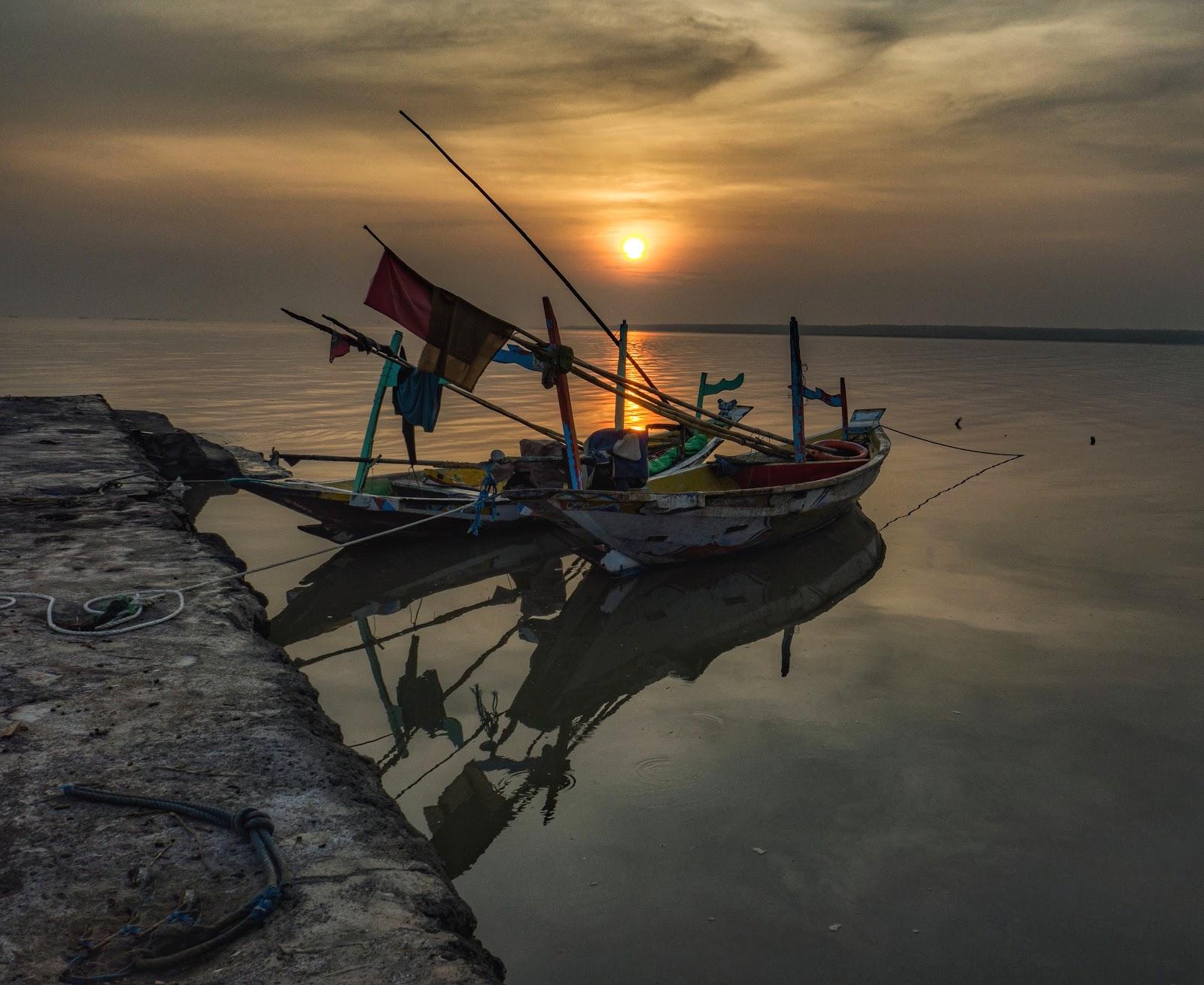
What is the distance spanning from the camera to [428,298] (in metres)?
9.03

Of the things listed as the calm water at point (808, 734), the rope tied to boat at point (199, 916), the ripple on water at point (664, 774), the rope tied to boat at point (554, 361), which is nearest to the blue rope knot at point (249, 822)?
the rope tied to boat at point (199, 916)

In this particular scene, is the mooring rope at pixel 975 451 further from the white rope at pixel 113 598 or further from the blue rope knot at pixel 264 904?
the blue rope knot at pixel 264 904

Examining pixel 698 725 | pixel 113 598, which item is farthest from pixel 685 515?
pixel 113 598

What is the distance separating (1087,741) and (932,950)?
3.01m

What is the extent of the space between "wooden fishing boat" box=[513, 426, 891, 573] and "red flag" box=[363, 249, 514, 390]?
157 centimetres

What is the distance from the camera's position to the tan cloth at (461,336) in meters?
9.12

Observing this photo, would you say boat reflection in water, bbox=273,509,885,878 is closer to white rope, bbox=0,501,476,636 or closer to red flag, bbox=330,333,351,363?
white rope, bbox=0,501,476,636

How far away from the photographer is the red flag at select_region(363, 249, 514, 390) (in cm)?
884

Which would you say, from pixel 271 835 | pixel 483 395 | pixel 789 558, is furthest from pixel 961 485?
pixel 483 395

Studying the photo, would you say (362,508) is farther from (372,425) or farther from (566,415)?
(566,415)

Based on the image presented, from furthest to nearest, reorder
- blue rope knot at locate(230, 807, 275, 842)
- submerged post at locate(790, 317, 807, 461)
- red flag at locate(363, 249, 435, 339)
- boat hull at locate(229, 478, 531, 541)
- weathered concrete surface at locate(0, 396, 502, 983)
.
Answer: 1. submerged post at locate(790, 317, 807, 461)
2. boat hull at locate(229, 478, 531, 541)
3. red flag at locate(363, 249, 435, 339)
4. blue rope knot at locate(230, 807, 275, 842)
5. weathered concrete surface at locate(0, 396, 502, 983)

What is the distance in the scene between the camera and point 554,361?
1022 centimetres

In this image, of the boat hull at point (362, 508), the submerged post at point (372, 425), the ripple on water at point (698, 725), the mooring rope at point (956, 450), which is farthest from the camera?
the mooring rope at point (956, 450)

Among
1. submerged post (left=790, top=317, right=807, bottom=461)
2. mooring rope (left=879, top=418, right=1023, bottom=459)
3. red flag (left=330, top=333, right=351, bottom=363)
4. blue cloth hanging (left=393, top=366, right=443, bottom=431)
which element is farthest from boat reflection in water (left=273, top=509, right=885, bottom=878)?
mooring rope (left=879, top=418, right=1023, bottom=459)
